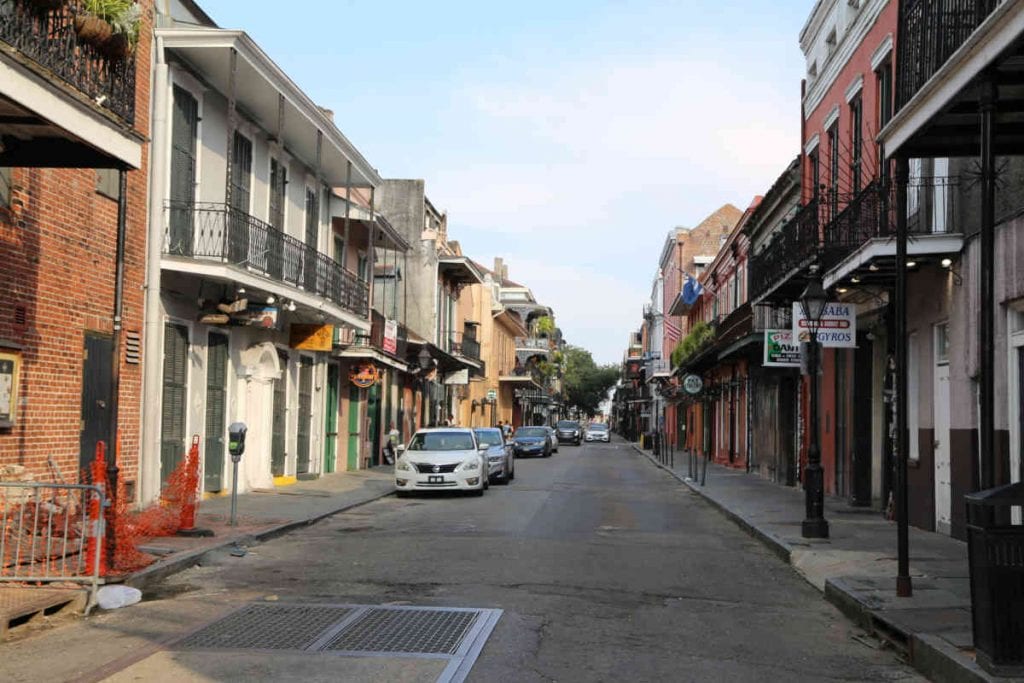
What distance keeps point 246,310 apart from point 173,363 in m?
1.88

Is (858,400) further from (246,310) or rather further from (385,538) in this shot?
(246,310)

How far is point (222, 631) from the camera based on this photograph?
7.87 metres

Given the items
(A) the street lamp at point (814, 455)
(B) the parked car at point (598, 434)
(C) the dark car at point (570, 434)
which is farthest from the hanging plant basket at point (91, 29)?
(B) the parked car at point (598, 434)

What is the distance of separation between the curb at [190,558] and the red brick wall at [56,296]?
2.42m

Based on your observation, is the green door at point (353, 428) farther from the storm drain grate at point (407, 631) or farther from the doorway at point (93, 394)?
the storm drain grate at point (407, 631)

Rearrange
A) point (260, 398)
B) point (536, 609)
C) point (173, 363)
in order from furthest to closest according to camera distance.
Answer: point (260, 398) → point (173, 363) → point (536, 609)

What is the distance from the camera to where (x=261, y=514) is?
52.4 ft

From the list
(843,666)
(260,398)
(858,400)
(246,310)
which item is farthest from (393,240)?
(843,666)

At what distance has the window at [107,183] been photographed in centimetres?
1405

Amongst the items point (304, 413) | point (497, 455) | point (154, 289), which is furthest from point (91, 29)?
point (497, 455)

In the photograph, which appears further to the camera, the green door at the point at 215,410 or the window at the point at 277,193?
the window at the point at 277,193

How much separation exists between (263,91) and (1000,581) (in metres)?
15.2

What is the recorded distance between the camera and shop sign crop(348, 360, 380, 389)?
1057 inches

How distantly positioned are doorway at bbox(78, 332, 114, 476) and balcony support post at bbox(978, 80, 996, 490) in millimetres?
10640
